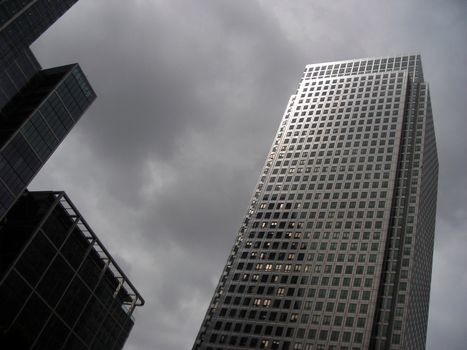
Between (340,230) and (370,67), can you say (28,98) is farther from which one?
(370,67)

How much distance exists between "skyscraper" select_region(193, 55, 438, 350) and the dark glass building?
28.1 meters

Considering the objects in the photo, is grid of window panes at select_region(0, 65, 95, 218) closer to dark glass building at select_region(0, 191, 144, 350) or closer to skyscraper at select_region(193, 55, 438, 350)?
dark glass building at select_region(0, 191, 144, 350)

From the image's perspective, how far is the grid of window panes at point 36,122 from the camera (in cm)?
10544

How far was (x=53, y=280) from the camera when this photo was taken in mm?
101625

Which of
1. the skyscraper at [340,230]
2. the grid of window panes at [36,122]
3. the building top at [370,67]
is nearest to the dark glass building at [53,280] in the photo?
the grid of window panes at [36,122]

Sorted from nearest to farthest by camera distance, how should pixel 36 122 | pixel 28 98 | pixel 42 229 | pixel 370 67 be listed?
1. pixel 42 229
2. pixel 36 122
3. pixel 28 98
4. pixel 370 67

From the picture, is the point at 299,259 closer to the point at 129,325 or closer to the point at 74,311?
the point at 129,325

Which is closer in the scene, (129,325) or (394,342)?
(394,342)

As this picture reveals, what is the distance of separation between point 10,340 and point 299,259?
80640mm

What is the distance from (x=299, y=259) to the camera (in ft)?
446

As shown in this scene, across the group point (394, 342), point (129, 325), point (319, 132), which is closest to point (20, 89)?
point (129, 325)

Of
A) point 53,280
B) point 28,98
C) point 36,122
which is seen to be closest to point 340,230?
point 53,280

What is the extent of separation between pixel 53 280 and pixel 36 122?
1369 inches

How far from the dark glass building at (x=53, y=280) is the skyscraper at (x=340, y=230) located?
1106 inches
